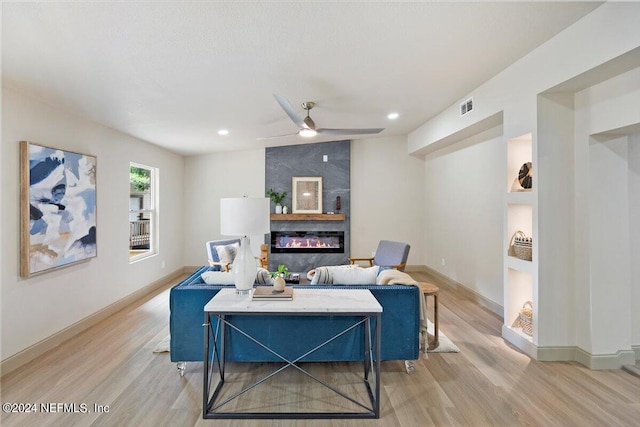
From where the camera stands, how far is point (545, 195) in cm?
302

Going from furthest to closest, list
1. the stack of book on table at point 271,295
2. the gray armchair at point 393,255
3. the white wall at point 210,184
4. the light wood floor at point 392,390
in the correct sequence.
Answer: the white wall at point 210,184 → the gray armchair at point 393,255 → the stack of book on table at point 271,295 → the light wood floor at point 392,390

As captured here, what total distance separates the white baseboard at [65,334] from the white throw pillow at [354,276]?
290 cm

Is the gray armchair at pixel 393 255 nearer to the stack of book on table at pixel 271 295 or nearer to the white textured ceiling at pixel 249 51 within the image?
the white textured ceiling at pixel 249 51

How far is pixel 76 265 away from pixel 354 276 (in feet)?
10.3

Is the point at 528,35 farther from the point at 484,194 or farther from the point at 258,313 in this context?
the point at 258,313

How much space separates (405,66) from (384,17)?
968mm

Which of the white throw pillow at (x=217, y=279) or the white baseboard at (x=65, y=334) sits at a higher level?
the white throw pillow at (x=217, y=279)

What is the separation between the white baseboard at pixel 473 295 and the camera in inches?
171

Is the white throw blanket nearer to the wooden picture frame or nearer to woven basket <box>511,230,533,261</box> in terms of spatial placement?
woven basket <box>511,230,533,261</box>

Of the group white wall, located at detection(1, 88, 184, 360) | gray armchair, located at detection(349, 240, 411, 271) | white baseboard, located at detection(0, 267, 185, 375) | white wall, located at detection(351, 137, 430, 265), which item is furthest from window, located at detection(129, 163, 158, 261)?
white wall, located at detection(351, 137, 430, 265)

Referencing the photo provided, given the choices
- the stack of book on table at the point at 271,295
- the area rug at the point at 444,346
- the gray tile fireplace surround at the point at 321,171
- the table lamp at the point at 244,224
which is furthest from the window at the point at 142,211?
the area rug at the point at 444,346

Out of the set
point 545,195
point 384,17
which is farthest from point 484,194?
point 384,17

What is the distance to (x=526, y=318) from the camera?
3.29m

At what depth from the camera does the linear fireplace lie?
6875mm
